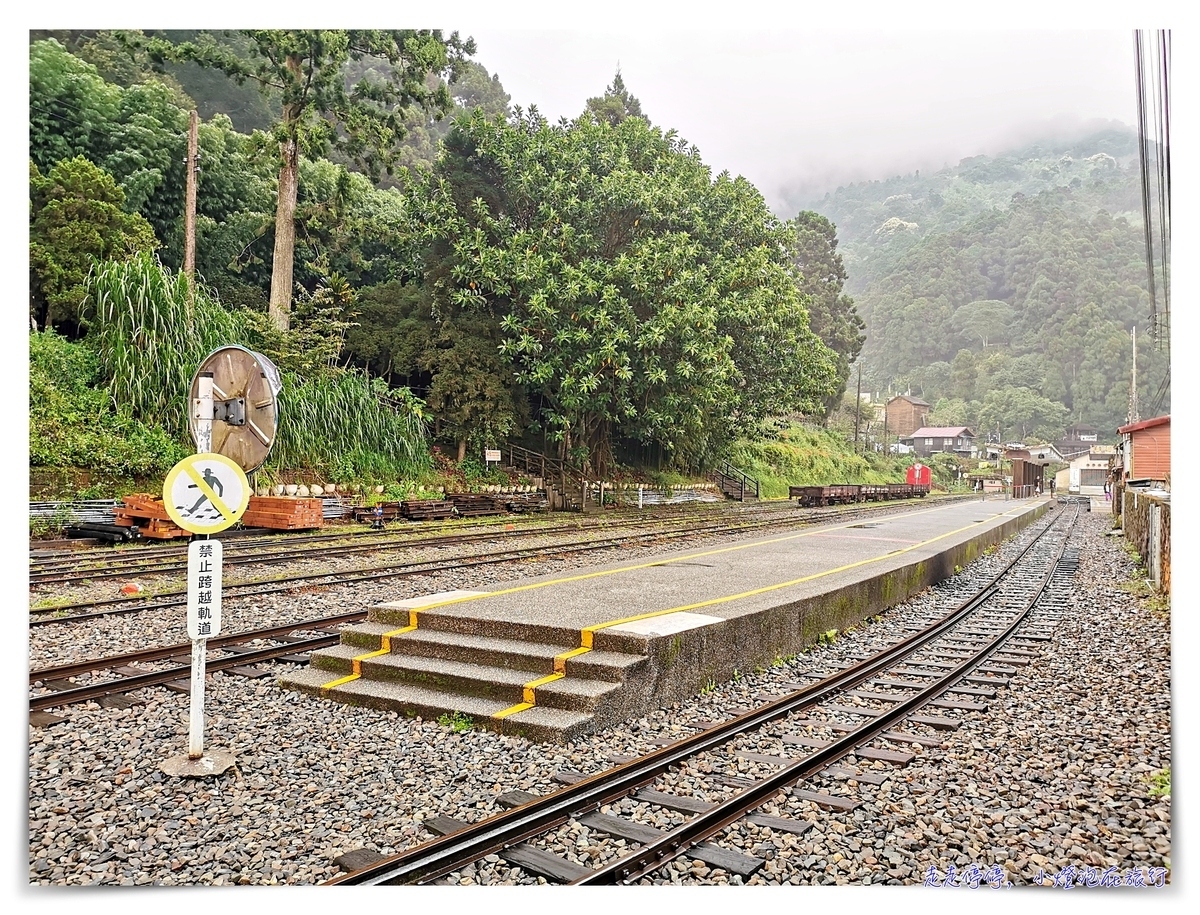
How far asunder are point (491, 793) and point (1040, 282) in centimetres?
1088

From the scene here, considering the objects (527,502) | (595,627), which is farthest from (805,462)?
(595,627)

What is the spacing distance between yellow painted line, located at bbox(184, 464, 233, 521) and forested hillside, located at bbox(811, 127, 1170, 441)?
500 cm

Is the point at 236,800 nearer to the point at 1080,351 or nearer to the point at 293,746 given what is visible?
the point at 293,746

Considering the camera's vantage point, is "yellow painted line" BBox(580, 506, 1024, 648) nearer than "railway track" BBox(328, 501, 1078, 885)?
No

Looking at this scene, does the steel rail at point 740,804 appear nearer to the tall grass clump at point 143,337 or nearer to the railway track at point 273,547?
the railway track at point 273,547

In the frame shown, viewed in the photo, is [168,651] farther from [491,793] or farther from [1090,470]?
[1090,470]

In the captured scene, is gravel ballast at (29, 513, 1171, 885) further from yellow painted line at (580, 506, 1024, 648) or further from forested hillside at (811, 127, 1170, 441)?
forested hillside at (811, 127, 1170, 441)

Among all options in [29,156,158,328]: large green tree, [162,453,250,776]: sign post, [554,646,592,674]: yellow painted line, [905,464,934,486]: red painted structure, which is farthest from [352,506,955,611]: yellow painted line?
[905,464,934,486]: red painted structure

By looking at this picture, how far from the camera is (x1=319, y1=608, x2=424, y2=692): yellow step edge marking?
5.16 meters

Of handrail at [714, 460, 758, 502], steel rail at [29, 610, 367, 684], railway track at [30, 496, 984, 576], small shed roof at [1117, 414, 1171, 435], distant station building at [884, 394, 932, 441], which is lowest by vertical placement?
steel rail at [29, 610, 367, 684]

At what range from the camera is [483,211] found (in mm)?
20422

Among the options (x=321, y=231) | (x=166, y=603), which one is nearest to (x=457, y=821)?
(x=166, y=603)

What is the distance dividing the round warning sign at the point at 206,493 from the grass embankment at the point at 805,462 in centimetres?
2880

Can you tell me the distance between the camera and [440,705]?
15.3ft
